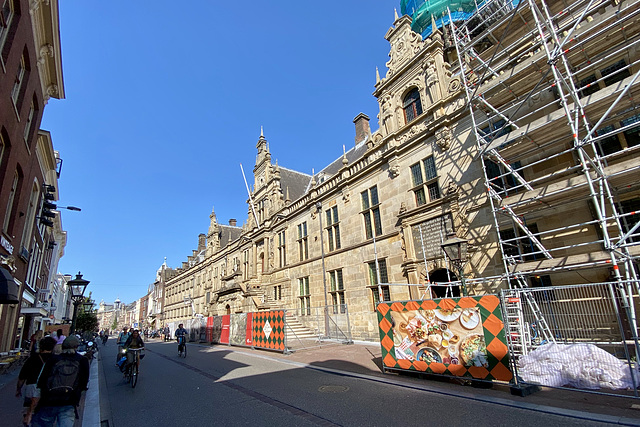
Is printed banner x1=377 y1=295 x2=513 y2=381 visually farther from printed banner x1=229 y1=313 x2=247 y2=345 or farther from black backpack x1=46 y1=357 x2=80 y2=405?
printed banner x1=229 y1=313 x2=247 y2=345

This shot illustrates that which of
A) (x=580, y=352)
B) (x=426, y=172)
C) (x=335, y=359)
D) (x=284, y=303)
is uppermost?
(x=426, y=172)

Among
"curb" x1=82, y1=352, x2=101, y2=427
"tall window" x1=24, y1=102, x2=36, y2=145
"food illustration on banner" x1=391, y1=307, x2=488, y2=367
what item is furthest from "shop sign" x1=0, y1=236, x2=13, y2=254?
"food illustration on banner" x1=391, y1=307, x2=488, y2=367

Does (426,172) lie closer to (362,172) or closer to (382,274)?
(362,172)

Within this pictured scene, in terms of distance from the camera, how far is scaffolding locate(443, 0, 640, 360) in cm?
829

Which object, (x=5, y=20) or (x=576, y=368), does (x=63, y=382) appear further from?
(x=5, y=20)

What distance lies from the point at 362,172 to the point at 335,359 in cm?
1056

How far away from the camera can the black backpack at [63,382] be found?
147 inches

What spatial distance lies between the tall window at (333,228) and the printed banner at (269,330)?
6181mm

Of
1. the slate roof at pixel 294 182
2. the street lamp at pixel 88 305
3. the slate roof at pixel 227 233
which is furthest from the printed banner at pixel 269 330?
the street lamp at pixel 88 305

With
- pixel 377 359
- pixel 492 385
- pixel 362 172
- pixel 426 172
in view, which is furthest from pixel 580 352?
pixel 362 172

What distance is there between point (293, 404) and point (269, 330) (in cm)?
1045

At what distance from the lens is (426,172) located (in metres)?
14.8

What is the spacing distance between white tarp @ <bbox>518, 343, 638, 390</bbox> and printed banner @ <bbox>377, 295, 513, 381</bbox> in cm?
79

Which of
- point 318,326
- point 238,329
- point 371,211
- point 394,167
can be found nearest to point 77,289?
point 238,329
